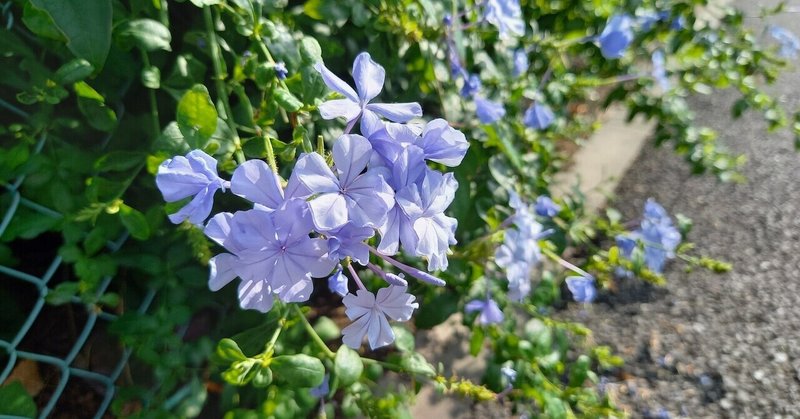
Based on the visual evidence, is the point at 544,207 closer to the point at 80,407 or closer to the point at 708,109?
the point at 80,407

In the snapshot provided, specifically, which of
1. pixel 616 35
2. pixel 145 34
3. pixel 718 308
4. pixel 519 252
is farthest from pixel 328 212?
pixel 718 308

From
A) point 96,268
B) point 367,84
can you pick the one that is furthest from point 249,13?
point 96,268

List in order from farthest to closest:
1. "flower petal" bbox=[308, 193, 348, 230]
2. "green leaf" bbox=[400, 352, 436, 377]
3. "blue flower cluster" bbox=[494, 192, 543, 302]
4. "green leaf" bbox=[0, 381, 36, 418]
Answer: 1. "blue flower cluster" bbox=[494, 192, 543, 302]
2. "green leaf" bbox=[400, 352, 436, 377]
3. "green leaf" bbox=[0, 381, 36, 418]
4. "flower petal" bbox=[308, 193, 348, 230]

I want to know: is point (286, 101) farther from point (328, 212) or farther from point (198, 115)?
point (328, 212)

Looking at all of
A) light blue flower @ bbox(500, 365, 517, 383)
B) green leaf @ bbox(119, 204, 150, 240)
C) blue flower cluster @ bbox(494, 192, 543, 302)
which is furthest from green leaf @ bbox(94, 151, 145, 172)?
light blue flower @ bbox(500, 365, 517, 383)

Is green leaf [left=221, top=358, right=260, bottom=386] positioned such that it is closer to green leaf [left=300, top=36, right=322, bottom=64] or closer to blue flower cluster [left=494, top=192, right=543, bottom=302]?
green leaf [left=300, top=36, right=322, bottom=64]

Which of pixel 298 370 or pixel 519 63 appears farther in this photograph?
pixel 519 63
